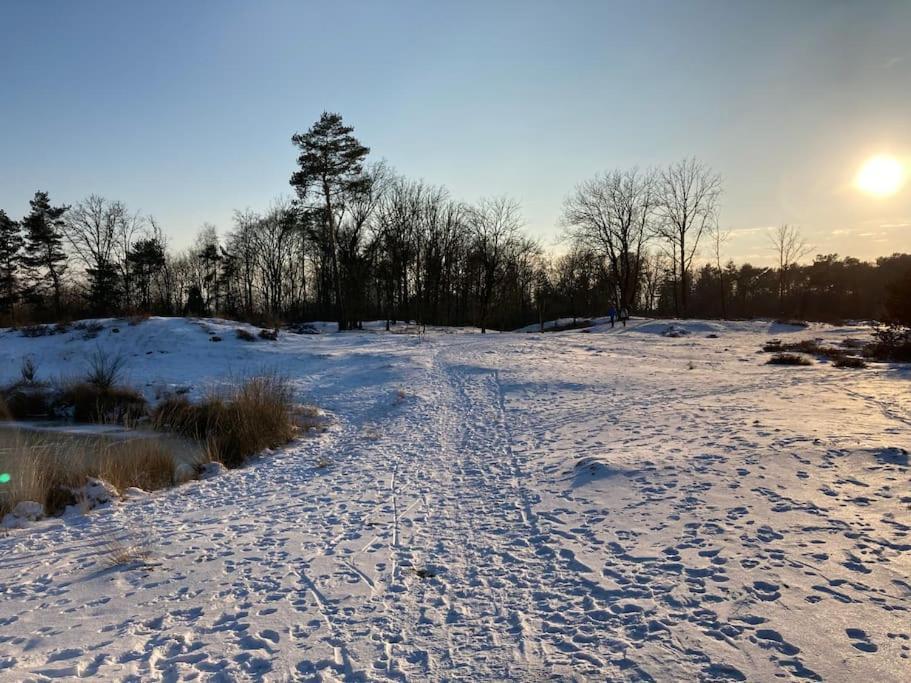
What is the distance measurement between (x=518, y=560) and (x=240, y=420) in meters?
8.13

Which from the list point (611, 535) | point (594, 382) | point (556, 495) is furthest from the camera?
point (594, 382)

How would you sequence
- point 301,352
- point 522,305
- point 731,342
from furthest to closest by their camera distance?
point 522,305, point 731,342, point 301,352

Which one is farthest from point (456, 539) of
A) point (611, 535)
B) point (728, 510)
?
point (728, 510)

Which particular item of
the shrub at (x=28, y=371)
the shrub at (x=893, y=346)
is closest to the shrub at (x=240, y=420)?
the shrub at (x=28, y=371)

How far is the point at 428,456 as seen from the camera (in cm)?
958

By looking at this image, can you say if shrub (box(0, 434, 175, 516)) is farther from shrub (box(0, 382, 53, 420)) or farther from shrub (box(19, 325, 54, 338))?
shrub (box(19, 325, 54, 338))

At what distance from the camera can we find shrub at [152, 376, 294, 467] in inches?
423

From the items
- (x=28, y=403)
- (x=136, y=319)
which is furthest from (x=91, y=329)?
(x=28, y=403)

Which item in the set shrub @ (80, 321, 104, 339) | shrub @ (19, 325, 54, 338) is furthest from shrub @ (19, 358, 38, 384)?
shrub @ (19, 325, 54, 338)

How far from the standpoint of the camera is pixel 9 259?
42.3 meters

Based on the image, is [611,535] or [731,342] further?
[731,342]

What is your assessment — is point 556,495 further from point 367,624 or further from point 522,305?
point 522,305

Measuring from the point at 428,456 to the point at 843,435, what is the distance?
21.1 feet

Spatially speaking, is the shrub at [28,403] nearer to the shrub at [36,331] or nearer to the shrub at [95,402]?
the shrub at [95,402]
